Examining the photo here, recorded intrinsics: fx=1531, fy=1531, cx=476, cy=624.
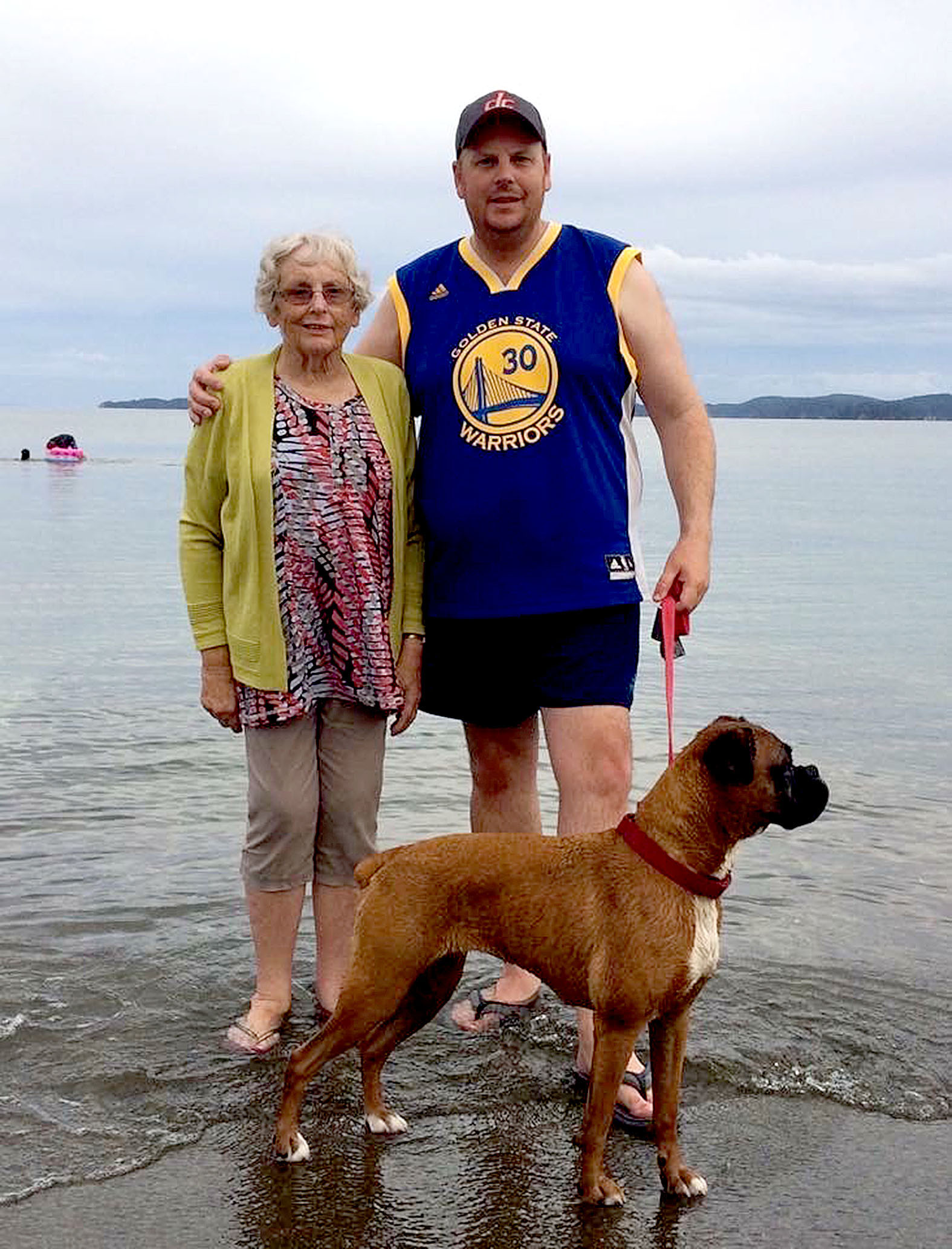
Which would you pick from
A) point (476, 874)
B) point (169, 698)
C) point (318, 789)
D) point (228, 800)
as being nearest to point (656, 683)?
point (169, 698)

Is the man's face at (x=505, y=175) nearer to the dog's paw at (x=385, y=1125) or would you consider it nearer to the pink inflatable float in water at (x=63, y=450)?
the dog's paw at (x=385, y=1125)

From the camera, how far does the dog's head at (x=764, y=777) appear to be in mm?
4348

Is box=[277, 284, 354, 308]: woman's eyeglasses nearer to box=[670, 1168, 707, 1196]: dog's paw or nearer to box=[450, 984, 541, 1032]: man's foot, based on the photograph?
box=[450, 984, 541, 1032]: man's foot

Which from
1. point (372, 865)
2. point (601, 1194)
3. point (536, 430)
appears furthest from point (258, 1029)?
point (536, 430)

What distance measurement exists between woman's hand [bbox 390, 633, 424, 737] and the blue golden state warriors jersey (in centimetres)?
28

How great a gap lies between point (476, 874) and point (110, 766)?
590 centimetres

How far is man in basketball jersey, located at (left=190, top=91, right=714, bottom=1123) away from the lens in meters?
5.23

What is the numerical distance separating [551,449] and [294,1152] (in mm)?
2417

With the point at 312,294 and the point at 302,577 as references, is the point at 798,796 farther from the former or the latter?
the point at 312,294

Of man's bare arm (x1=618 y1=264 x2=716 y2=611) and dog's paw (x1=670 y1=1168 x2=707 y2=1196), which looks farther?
man's bare arm (x1=618 y1=264 x2=716 y2=611)

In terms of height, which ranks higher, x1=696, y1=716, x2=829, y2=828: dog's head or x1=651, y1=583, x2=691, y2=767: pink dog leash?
x1=651, y1=583, x2=691, y2=767: pink dog leash

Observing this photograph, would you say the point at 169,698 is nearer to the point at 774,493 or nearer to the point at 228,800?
the point at 228,800

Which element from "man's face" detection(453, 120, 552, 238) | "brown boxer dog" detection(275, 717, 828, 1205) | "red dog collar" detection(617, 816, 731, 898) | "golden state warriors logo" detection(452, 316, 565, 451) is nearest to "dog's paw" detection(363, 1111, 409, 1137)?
"brown boxer dog" detection(275, 717, 828, 1205)

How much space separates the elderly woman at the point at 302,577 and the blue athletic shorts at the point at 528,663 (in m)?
0.12
